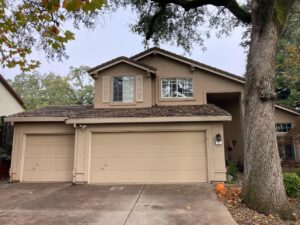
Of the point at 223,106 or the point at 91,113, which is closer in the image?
the point at 91,113

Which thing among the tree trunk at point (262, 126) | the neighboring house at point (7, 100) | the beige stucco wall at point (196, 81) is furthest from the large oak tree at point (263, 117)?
the neighboring house at point (7, 100)

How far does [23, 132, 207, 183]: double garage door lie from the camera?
11.3m

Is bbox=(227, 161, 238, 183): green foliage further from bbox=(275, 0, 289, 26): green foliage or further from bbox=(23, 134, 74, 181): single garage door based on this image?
bbox=(23, 134, 74, 181): single garage door

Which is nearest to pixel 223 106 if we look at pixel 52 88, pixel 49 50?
pixel 49 50

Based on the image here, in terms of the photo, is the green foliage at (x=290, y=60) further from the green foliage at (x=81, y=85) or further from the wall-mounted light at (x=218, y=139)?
the green foliage at (x=81, y=85)

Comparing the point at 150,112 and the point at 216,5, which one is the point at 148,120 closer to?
the point at 150,112

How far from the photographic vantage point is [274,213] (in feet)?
21.6

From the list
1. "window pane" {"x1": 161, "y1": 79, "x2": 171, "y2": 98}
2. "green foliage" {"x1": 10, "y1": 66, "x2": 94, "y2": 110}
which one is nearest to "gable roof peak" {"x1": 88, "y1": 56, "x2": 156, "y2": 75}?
"window pane" {"x1": 161, "y1": 79, "x2": 171, "y2": 98}

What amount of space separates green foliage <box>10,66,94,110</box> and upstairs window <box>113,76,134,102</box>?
2738 cm

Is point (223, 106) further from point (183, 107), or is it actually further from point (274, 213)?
point (274, 213)

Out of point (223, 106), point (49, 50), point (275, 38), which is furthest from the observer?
point (223, 106)

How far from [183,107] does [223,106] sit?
4.45 meters

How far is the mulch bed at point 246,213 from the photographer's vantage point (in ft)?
20.0

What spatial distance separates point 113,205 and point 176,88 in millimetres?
8227
